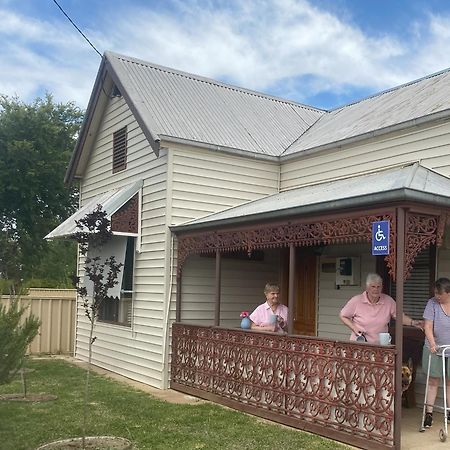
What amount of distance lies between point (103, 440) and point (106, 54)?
793cm

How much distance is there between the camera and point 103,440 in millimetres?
6504

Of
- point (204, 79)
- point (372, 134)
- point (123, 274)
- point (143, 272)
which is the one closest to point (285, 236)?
point (372, 134)

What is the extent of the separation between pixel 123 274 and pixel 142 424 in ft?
13.7

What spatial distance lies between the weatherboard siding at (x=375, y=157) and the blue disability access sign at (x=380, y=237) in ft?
7.32

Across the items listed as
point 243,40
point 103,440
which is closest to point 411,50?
point 243,40

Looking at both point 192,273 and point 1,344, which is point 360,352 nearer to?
point 1,344

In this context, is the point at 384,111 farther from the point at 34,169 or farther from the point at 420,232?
the point at 34,169

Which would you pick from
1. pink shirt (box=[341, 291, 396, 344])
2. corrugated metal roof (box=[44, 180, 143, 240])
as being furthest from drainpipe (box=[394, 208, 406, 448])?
corrugated metal roof (box=[44, 180, 143, 240])

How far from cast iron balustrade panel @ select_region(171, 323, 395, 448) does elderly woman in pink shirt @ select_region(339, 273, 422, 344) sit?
0.48 meters

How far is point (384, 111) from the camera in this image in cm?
1033

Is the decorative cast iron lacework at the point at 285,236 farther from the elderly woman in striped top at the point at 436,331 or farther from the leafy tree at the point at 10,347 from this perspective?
the leafy tree at the point at 10,347

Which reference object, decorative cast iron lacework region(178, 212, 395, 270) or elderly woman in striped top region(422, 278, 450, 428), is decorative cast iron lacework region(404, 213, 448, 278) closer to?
decorative cast iron lacework region(178, 212, 395, 270)

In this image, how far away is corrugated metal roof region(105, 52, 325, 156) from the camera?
34.8 ft

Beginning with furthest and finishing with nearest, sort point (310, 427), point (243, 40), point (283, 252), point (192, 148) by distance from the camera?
point (243, 40)
point (283, 252)
point (192, 148)
point (310, 427)
